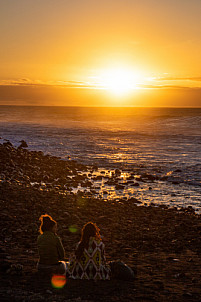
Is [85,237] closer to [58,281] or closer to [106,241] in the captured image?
[58,281]

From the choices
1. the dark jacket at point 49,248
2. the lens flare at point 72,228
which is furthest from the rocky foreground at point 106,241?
the dark jacket at point 49,248

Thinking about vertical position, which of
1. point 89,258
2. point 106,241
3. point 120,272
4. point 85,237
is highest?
point 85,237

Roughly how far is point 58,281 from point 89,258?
840mm

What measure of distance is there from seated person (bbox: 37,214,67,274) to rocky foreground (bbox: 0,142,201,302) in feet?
1.00

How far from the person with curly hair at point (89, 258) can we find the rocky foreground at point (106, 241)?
7.5 inches

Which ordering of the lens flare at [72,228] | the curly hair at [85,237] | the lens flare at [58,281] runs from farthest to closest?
1. the lens flare at [72,228]
2. the curly hair at [85,237]
3. the lens flare at [58,281]

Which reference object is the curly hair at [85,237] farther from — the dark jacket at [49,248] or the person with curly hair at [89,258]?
the dark jacket at [49,248]

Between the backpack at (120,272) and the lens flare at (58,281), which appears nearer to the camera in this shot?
the lens flare at (58,281)

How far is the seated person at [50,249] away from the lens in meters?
6.94

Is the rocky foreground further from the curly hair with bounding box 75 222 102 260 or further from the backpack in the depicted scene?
the curly hair with bounding box 75 222 102 260

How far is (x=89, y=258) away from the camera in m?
6.73

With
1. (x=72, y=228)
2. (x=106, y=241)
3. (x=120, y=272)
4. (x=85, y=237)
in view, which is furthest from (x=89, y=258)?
(x=72, y=228)

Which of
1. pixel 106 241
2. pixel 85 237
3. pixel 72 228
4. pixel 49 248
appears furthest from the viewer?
pixel 72 228

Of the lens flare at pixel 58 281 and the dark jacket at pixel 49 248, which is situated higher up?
the dark jacket at pixel 49 248
